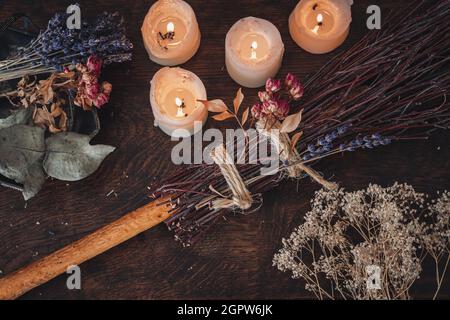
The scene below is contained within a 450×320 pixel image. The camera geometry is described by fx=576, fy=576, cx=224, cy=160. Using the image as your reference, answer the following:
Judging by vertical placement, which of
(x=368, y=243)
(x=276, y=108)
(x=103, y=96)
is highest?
(x=103, y=96)

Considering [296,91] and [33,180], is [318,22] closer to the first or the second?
[296,91]

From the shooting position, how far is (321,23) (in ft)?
4.08

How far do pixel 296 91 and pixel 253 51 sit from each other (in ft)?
0.47

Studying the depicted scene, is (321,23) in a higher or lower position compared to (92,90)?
higher

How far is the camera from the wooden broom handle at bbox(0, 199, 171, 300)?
1225 mm

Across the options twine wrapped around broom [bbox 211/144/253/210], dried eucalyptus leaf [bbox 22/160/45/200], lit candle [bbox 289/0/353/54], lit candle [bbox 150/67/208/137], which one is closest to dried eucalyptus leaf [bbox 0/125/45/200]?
dried eucalyptus leaf [bbox 22/160/45/200]

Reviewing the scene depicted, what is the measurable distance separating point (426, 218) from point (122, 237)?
0.66 m

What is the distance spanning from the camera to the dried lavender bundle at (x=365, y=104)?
118cm

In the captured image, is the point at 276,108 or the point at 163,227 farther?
the point at 163,227

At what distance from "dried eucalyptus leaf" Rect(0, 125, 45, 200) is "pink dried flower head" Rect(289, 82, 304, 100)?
1.74 feet

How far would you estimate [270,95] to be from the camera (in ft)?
3.76

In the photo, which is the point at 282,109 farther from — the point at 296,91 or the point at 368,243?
the point at 368,243

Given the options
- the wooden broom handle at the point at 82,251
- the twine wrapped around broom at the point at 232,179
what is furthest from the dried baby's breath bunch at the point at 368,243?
the wooden broom handle at the point at 82,251

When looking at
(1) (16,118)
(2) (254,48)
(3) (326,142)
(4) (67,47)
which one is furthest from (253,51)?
(1) (16,118)
